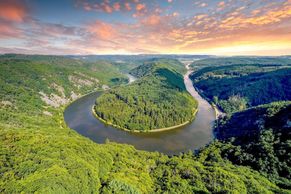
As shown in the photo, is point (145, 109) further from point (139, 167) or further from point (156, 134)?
point (139, 167)

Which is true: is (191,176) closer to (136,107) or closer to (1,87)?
(136,107)

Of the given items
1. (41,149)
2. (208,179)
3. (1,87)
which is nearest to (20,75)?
(1,87)

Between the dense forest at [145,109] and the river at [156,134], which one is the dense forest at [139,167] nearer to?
the river at [156,134]

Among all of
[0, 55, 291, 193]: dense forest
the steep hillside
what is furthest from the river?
[0, 55, 291, 193]: dense forest

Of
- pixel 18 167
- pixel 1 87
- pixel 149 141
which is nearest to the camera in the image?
pixel 18 167

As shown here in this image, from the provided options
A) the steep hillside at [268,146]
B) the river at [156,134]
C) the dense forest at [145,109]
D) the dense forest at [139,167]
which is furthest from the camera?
the dense forest at [145,109]

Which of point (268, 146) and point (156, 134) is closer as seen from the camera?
point (268, 146)

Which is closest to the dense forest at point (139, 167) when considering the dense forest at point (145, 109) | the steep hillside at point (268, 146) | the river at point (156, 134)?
the steep hillside at point (268, 146)

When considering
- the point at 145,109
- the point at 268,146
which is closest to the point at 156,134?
the point at 145,109
